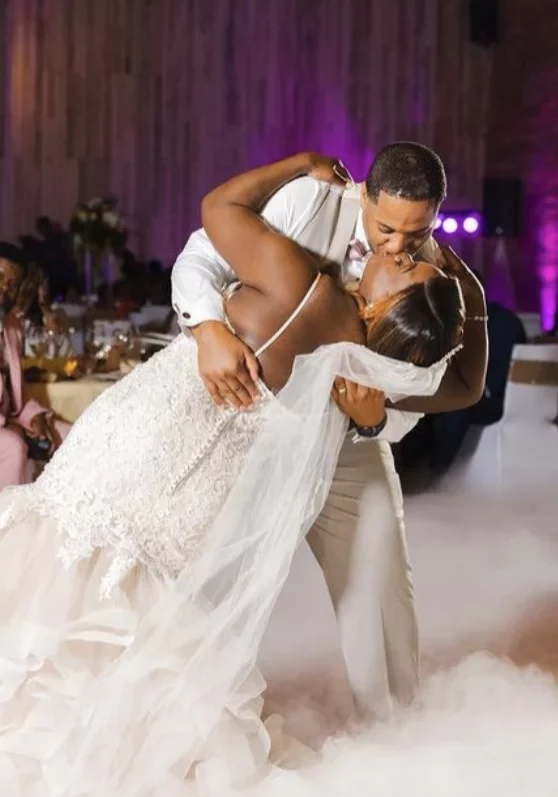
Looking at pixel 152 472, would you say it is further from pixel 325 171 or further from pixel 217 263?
pixel 325 171

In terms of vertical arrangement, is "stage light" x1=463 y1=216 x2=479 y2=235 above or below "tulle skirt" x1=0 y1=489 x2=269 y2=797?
above

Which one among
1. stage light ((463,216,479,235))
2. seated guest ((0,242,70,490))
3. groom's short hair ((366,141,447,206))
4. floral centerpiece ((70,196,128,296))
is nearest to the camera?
groom's short hair ((366,141,447,206))

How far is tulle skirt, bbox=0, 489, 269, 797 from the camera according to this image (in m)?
1.63

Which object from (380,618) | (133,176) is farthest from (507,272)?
(380,618)

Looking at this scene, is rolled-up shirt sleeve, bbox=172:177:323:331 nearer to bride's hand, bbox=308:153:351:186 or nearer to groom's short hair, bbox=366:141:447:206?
bride's hand, bbox=308:153:351:186

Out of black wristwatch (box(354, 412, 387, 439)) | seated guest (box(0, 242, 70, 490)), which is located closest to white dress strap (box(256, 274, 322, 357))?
black wristwatch (box(354, 412, 387, 439))

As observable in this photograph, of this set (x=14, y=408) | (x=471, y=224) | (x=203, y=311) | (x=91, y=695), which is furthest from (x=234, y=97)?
(x=91, y=695)

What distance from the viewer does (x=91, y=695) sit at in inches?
64.6

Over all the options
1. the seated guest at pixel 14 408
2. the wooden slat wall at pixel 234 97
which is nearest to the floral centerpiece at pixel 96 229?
the seated guest at pixel 14 408

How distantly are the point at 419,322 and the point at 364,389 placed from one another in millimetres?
140

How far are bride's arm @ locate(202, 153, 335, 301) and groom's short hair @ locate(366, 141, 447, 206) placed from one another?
15 cm

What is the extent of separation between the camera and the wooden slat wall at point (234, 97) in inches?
360

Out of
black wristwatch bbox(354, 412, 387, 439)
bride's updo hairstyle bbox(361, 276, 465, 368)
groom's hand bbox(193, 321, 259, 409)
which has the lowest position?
black wristwatch bbox(354, 412, 387, 439)

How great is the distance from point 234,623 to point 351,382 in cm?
41
